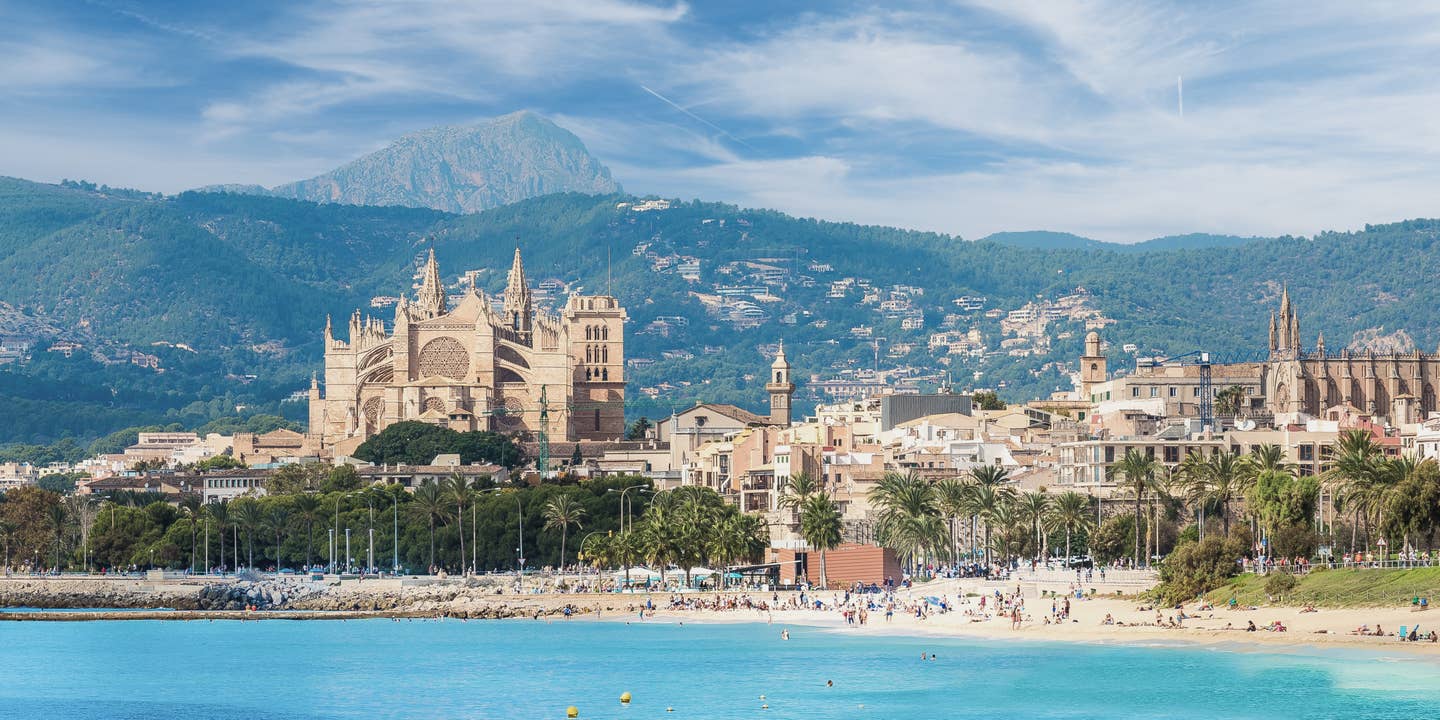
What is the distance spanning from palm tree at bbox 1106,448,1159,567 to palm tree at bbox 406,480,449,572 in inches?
2040

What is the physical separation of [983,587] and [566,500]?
134 ft

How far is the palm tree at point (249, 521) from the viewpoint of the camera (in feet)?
456

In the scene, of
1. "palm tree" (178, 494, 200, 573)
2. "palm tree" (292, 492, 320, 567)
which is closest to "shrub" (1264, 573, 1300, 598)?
"palm tree" (292, 492, 320, 567)

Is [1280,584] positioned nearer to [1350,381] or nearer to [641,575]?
[641,575]

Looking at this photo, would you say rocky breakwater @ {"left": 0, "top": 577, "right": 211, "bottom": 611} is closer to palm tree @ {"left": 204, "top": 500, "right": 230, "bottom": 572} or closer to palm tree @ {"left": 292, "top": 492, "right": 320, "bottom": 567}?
palm tree @ {"left": 204, "top": 500, "right": 230, "bottom": 572}

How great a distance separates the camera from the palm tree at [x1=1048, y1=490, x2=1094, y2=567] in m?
95.4

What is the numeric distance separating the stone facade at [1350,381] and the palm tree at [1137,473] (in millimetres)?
66516

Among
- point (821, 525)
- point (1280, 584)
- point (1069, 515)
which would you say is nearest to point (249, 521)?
point (821, 525)

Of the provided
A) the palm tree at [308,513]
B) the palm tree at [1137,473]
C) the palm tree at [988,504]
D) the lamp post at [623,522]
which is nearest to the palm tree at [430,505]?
the palm tree at [308,513]

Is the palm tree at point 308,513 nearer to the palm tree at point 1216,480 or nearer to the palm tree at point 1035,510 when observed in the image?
the palm tree at point 1035,510

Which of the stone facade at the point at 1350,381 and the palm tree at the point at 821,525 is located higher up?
the stone facade at the point at 1350,381

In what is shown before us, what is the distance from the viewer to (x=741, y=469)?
491 feet

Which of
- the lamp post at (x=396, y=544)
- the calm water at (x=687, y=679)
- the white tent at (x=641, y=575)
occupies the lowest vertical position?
the calm water at (x=687, y=679)

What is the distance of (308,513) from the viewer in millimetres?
140250
